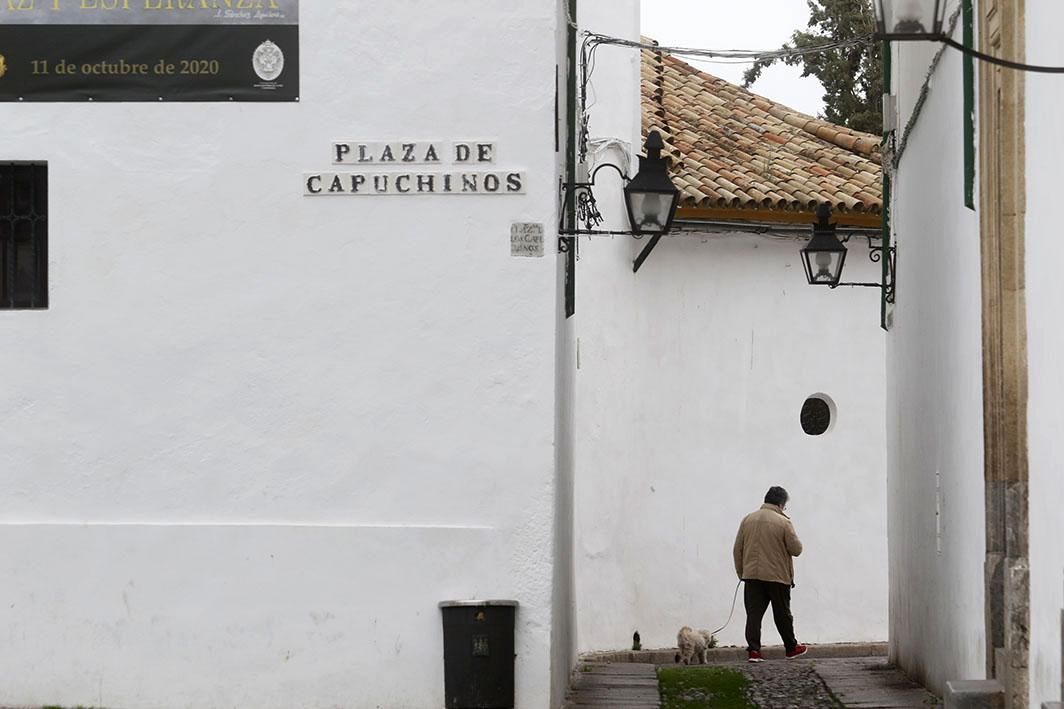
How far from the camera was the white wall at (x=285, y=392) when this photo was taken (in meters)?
10.0

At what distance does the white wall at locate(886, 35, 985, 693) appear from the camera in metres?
10.4

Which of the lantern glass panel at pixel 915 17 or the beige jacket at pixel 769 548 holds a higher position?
the lantern glass panel at pixel 915 17

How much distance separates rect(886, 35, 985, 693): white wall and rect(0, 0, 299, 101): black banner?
410cm

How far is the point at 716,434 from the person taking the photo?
17844mm

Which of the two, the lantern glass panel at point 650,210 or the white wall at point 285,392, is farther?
the lantern glass panel at point 650,210

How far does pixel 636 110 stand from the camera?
18250mm

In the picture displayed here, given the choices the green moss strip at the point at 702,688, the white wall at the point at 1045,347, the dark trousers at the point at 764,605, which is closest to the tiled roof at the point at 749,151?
the dark trousers at the point at 764,605

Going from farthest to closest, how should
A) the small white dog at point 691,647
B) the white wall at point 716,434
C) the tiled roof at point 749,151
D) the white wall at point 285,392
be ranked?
1. the tiled roof at point 749,151
2. the white wall at point 716,434
3. the small white dog at point 691,647
4. the white wall at point 285,392

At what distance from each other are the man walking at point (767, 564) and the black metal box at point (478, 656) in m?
5.83

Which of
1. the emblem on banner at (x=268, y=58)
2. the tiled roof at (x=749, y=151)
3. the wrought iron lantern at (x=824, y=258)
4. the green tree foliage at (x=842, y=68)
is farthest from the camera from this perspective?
the green tree foliage at (x=842, y=68)

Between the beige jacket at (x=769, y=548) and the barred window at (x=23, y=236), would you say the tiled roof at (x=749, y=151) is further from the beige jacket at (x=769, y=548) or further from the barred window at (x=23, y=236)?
the barred window at (x=23, y=236)

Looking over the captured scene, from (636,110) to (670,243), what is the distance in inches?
58.0

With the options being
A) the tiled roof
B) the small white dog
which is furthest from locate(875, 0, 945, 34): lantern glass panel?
the tiled roof

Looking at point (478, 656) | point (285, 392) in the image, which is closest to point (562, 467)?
point (478, 656)
